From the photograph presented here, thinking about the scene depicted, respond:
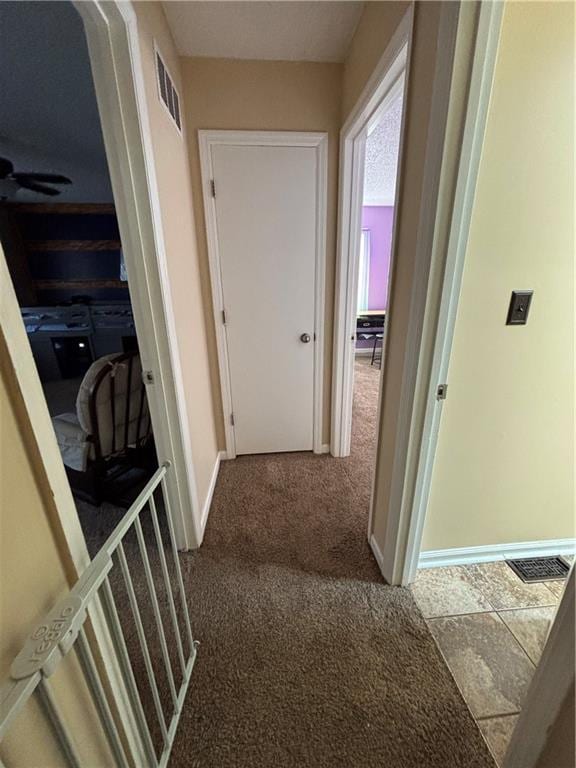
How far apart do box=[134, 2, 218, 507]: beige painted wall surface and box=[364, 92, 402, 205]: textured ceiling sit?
1076 mm

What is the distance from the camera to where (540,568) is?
152 centimetres

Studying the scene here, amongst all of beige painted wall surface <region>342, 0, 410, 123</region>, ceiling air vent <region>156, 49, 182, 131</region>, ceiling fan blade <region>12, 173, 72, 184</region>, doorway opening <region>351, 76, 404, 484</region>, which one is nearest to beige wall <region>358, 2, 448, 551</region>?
beige painted wall surface <region>342, 0, 410, 123</region>

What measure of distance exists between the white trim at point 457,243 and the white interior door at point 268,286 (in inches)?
48.3

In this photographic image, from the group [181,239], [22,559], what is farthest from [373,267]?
[22,559]

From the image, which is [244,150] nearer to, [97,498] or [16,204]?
[97,498]

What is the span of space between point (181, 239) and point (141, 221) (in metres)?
0.44

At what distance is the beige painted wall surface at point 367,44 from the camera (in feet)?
3.90

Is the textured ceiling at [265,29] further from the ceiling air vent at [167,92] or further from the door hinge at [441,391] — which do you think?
the door hinge at [441,391]

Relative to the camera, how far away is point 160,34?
137 cm

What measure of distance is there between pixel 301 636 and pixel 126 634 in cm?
70

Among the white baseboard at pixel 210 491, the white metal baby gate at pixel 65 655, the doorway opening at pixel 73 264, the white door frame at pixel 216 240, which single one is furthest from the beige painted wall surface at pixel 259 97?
the white metal baby gate at pixel 65 655

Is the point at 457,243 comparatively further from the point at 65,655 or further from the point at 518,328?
the point at 65,655

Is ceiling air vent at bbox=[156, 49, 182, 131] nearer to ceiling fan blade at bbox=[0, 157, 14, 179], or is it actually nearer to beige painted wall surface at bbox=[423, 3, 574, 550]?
beige painted wall surface at bbox=[423, 3, 574, 550]

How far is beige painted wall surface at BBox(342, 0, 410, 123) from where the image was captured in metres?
1.19
